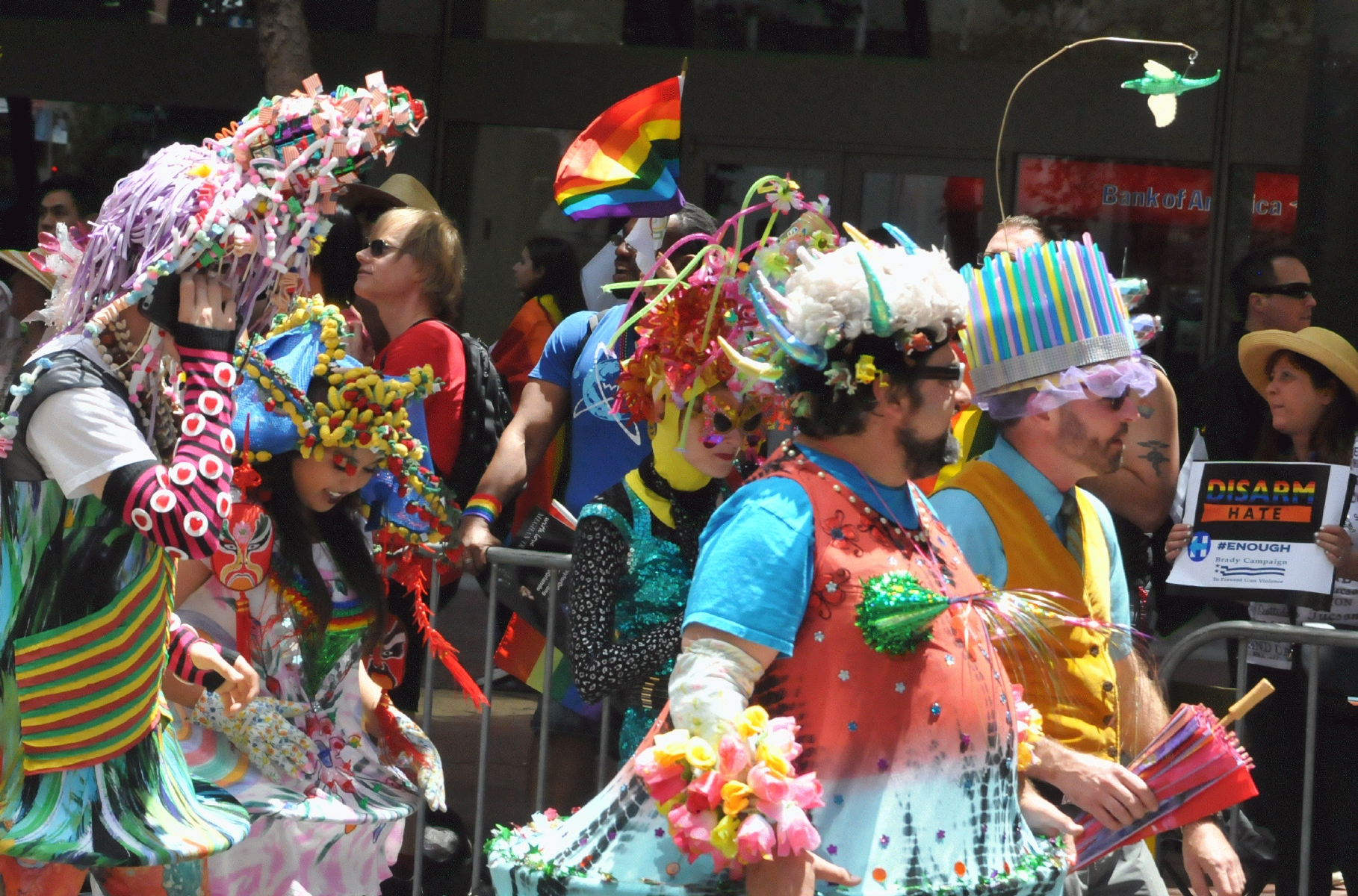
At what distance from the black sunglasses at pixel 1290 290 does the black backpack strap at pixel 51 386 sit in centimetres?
421

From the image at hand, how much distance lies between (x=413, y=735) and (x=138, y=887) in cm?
86

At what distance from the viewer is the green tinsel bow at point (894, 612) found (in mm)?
2709

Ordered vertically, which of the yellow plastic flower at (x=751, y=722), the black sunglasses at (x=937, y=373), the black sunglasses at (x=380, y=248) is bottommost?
the yellow plastic flower at (x=751, y=722)

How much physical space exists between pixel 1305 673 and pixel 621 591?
231 cm

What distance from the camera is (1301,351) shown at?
5.18 meters

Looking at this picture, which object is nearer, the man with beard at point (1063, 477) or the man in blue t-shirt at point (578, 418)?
the man with beard at point (1063, 477)

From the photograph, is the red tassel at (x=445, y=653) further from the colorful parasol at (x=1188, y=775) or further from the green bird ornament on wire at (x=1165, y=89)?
the green bird ornament on wire at (x=1165, y=89)

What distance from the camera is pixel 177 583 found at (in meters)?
4.00

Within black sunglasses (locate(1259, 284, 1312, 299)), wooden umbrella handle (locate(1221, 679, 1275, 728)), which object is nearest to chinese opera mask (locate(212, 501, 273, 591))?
wooden umbrella handle (locate(1221, 679, 1275, 728))

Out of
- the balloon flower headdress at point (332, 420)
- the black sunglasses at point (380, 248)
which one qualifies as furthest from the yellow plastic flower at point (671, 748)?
the black sunglasses at point (380, 248)

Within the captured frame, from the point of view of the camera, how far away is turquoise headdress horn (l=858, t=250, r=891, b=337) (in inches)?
112

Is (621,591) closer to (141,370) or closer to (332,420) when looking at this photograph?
(332,420)

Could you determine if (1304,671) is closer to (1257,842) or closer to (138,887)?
(1257,842)

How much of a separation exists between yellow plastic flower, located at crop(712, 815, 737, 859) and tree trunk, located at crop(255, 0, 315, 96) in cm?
711
